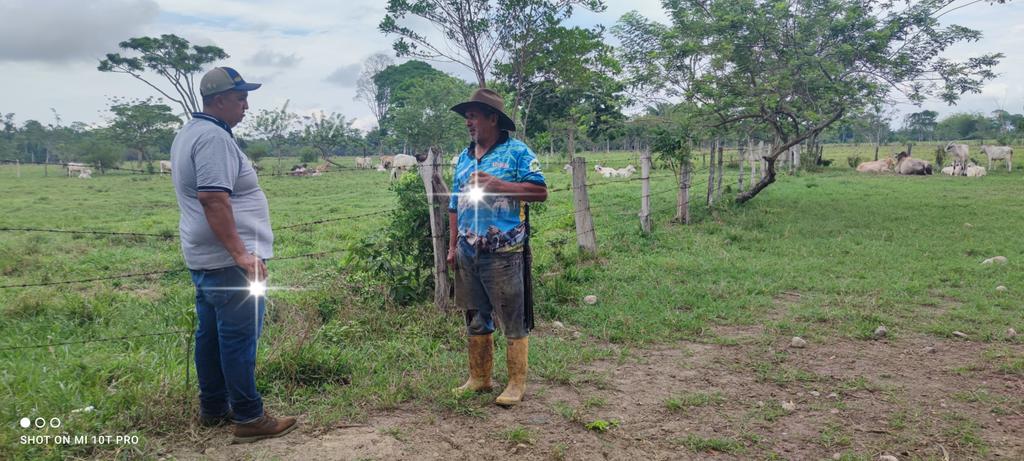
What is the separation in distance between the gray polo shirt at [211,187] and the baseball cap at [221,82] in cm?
12

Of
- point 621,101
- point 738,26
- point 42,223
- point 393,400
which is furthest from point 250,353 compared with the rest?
point 42,223

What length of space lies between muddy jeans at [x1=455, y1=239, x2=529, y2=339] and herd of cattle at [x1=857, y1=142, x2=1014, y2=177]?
878 inches

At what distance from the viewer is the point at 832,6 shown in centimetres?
Result: 1025

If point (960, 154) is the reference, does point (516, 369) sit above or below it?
below

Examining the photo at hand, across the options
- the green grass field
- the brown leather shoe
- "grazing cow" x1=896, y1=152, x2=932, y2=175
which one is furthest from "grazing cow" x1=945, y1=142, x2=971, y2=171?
the brown leather shoe

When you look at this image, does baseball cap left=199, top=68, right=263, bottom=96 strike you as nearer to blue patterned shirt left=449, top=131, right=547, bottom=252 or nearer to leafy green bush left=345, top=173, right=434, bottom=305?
blue patterned shirt left=449, top=131, right=547, bottom=252

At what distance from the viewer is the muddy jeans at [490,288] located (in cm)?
333

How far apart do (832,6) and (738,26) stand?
167 centimetres

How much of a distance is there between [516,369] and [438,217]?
161 cm

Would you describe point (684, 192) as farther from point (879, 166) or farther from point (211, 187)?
point (879, 166)

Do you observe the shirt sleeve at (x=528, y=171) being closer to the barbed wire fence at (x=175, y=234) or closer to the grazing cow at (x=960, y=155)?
the barbed wire fence at (x=175, y=234)

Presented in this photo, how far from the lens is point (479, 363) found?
11.6 ft

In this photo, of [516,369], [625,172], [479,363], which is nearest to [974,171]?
[625,172]

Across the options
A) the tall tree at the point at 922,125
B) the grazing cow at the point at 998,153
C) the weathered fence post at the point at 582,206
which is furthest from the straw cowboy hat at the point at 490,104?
the tall tree at the point at 922,125
